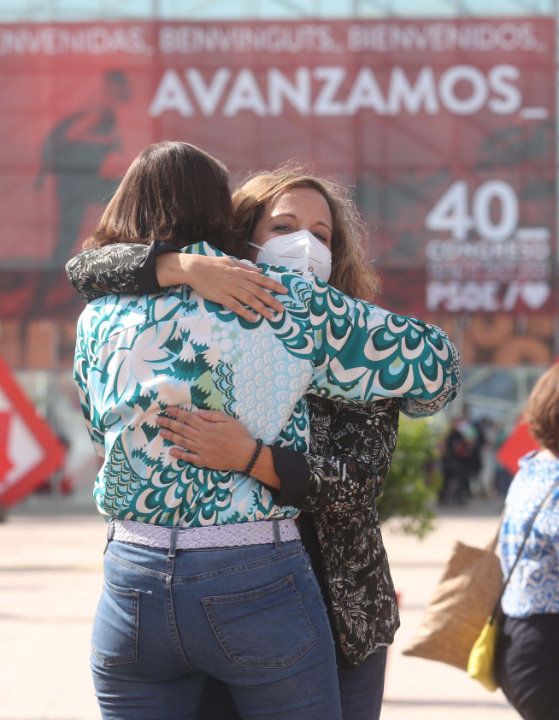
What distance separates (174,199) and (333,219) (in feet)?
1.84

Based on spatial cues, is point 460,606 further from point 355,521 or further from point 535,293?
point 535,293

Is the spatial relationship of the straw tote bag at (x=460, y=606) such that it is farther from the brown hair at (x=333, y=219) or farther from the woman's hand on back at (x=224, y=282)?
the woman's hand on back at (x=224, y=282)

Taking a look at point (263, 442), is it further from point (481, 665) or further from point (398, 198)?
point (398, 198)

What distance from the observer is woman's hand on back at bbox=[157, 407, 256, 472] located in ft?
7.59

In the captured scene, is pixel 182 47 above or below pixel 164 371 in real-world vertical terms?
above

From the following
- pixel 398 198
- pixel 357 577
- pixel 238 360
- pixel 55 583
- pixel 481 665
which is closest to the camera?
pixel 238 360

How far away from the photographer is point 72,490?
26.4 meters

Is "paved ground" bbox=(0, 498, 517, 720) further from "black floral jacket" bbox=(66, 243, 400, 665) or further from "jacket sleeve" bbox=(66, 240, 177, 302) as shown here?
"jacket sleeve" bbox=(66, 240, 177, 302)

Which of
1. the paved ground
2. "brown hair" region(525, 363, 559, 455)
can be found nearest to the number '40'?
the paved ground

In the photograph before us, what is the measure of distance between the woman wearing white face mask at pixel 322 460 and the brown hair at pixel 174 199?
8 centimetres

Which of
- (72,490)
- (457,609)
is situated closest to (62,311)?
(72,490)

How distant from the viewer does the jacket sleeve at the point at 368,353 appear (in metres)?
2.45

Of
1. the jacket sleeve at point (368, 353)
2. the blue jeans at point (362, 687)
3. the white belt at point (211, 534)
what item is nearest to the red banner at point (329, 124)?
the blue jeans at point (362, 687)

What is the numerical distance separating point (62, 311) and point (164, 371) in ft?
75.6
